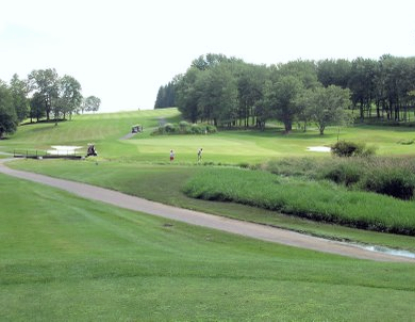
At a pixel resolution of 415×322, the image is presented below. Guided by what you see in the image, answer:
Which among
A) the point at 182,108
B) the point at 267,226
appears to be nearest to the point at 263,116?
the point at 182,108

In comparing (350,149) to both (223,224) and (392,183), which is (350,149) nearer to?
(392,183)

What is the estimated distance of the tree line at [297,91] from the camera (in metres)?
96.7

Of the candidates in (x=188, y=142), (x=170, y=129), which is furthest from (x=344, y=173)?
(x=170, y=129)

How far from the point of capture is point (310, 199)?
25234 mm

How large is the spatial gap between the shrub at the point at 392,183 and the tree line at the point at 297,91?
66.2m

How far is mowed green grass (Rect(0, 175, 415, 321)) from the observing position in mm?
7746

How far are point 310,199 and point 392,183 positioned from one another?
5559mm

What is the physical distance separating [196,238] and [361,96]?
111 meters

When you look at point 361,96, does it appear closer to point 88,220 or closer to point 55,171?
point 55,171

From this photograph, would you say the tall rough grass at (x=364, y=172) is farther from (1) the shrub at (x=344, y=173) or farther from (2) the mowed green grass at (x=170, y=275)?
(2) the mowed green grass at (x=170, y=275)

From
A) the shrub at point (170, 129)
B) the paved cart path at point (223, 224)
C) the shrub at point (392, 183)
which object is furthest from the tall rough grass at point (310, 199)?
the shrub at point (170, 129)

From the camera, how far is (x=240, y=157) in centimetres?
5147

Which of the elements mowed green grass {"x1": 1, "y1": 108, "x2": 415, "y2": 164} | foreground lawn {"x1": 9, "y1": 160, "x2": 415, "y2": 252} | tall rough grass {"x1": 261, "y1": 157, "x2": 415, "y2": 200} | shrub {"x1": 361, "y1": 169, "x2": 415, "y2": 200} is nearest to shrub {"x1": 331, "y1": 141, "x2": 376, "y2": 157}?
mowed green grass {"x1": 1, "y1": 108, "x2": 415, "y2": 164}

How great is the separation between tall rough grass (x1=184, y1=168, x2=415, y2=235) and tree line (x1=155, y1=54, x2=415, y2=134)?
65951 millimetres
